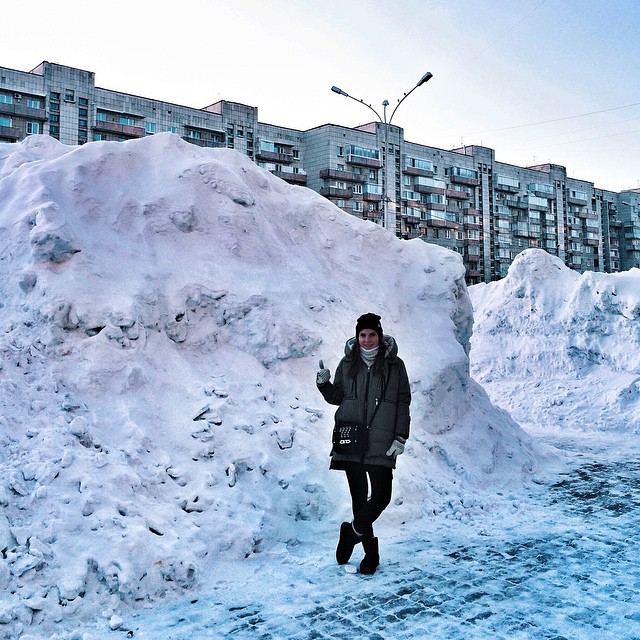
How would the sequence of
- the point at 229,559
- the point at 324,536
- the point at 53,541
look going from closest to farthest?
the point at 53,541, the point at 229,559, the point at 324,536

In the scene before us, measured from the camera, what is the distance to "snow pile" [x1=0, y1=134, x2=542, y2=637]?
4.55 metres

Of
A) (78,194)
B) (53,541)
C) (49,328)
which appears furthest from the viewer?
(78,194)

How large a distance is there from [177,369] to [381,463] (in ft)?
9.69

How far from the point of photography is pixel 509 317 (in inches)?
727

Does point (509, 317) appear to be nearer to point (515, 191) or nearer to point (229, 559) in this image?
point (229, 559)

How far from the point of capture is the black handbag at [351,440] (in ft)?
15.1

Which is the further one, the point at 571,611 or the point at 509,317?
the point at 509,317

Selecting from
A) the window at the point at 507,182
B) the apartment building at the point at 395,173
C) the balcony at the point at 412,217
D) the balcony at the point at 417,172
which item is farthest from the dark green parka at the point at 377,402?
the window at the point at 507,182

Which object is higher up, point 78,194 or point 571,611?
point 78,194

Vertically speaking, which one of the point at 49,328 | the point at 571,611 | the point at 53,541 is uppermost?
the point at 49,328

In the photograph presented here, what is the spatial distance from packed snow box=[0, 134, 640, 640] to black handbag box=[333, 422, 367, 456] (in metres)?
0.93

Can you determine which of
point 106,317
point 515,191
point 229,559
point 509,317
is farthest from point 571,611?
point 515,191

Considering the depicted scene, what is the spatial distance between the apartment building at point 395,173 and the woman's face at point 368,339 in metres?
30.2

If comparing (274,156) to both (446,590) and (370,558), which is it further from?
(446,590)
